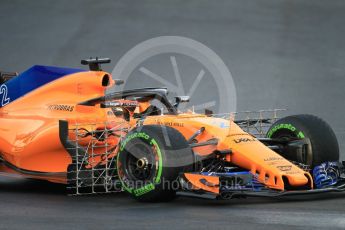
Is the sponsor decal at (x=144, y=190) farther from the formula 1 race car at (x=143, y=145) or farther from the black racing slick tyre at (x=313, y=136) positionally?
the black racing slick tyre at (x=313, y=136)

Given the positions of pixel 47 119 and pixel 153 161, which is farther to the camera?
pixel 47 119

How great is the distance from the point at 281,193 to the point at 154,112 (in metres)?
3.06

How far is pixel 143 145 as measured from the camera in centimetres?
859

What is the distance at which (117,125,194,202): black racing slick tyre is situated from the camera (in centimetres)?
826

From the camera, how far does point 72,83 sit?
418 inches

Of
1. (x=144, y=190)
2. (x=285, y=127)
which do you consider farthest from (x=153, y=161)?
(x=285, y=127)

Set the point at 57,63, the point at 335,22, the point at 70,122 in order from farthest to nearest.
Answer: the point at 335,22, the point at 57,63, the point at 70,122

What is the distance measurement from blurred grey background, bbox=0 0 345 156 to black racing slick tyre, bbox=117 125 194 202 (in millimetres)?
9470

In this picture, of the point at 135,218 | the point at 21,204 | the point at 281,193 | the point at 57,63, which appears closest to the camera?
the point at 135,218

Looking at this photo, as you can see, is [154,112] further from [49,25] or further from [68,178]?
[49,25]

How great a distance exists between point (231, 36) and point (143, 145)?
14.1 metres

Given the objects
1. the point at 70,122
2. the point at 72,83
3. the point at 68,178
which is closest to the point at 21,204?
the point at 68,178

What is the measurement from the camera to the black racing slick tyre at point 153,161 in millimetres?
8258

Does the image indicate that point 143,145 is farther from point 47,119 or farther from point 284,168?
point 47,119
